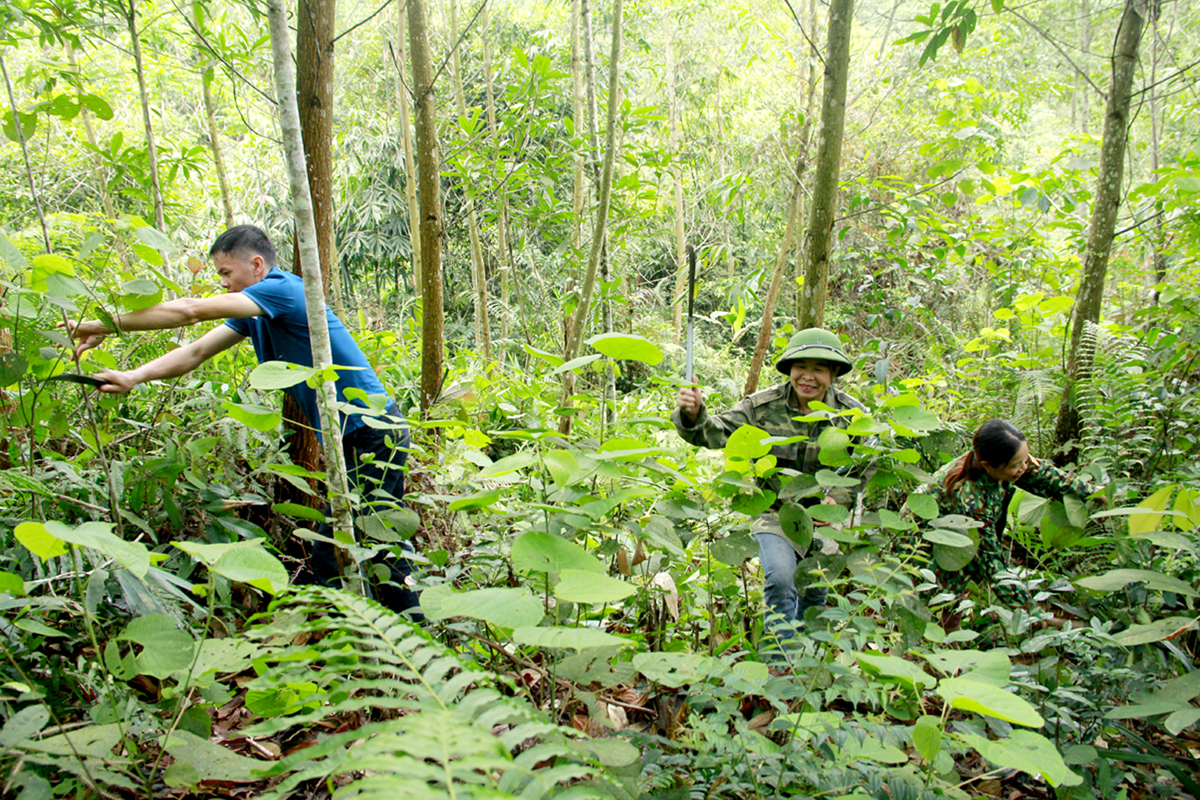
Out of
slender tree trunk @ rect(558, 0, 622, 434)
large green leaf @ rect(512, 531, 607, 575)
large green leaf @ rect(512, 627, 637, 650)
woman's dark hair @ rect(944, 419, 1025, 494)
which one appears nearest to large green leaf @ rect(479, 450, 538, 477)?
large green leaf @ rect(512, 531, 607, 575)

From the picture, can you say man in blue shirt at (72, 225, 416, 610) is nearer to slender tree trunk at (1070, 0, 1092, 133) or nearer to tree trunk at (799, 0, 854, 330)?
tree trunk at (799, 0, 854, 330)

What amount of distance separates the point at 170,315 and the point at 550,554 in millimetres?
1589

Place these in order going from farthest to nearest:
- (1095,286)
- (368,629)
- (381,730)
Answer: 1. (1095,286)
2. (368,629)
3. (381,730)

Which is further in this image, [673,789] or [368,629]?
[673,789]

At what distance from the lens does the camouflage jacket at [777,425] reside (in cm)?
271

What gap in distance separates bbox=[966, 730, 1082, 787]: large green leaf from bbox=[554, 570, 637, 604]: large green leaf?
0.63m

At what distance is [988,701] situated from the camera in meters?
1.03

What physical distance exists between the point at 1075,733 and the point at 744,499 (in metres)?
1.03

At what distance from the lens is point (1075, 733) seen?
163 centimetres

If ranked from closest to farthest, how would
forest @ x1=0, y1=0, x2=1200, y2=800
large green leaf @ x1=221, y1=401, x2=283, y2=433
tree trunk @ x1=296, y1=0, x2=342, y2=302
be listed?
forest @ x1=0, y1=0, x2=1200, y2=800, large green leaf @ x1=221, y1=401, x2=283, y2=433, tree trunk @ x1=296, y1=0, x2=342, y2=302

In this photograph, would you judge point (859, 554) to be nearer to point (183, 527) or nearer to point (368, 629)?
point (368, 629)

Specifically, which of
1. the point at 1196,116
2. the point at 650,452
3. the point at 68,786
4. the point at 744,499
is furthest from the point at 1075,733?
the point at 1196,116

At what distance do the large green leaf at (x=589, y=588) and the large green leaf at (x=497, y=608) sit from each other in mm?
53

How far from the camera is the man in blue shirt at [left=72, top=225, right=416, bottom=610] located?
6.71 ft
